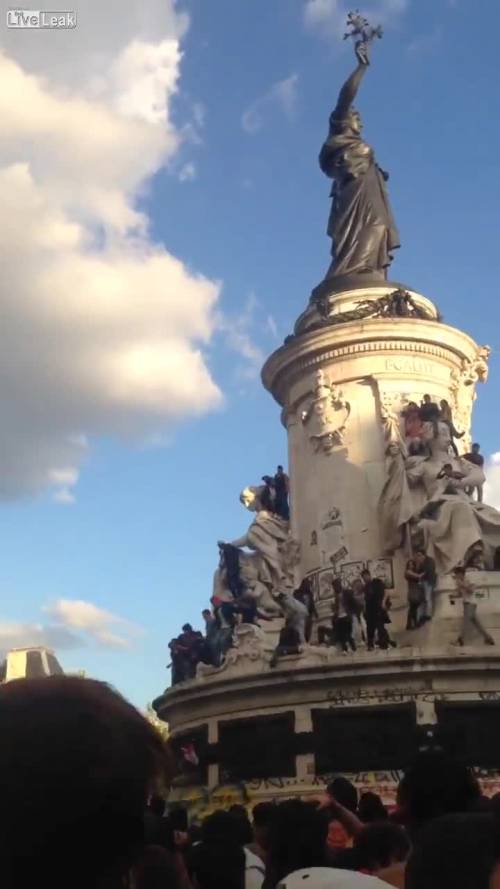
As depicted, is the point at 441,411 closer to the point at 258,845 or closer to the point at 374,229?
the point at 374,229

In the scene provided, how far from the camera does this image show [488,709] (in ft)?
56.6

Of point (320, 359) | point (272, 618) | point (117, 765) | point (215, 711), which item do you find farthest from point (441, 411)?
point (117, 765)

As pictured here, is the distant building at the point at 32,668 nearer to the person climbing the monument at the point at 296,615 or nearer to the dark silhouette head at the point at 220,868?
the dark silhouette head at the point at 220,868

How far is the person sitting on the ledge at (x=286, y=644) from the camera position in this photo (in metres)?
18.4

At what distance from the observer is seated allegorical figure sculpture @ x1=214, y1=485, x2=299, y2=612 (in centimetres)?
2236

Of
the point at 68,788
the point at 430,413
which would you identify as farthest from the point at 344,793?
the point at 430,413

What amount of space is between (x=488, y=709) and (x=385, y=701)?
69.1 inches

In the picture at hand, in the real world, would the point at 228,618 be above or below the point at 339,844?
above

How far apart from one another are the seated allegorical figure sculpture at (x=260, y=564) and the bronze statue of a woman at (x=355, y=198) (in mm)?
6992

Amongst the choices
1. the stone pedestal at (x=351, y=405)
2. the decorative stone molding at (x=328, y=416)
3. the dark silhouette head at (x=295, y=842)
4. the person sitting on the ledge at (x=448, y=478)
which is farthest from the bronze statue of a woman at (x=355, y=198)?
the dark silhouette head at (x=295, y=842)

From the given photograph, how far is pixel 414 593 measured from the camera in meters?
19.2

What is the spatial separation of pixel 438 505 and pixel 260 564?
14.9 feet

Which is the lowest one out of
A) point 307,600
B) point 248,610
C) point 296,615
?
point 296,615

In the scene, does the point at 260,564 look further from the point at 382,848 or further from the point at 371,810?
the point at 382,848
